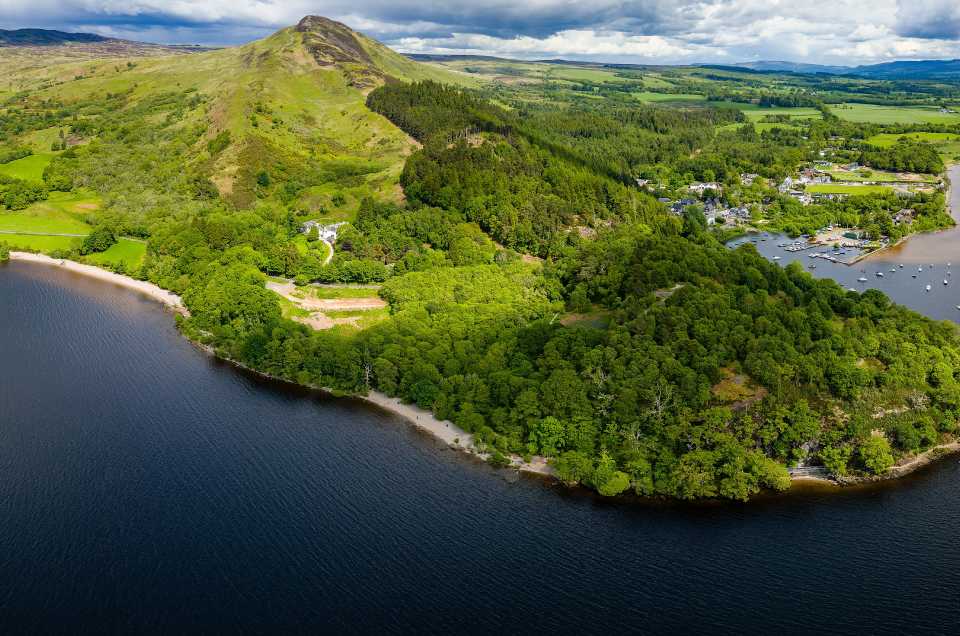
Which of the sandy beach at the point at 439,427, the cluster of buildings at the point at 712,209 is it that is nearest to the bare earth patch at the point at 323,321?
the sandy beach at the point at 439,427

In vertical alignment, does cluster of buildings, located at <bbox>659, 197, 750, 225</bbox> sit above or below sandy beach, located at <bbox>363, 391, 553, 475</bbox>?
above

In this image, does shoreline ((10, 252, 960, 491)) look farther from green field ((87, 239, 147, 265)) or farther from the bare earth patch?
green field ((87, 239, 147, 265))

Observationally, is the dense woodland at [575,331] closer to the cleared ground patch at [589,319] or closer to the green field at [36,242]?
the cleared ground patch at [589,319]

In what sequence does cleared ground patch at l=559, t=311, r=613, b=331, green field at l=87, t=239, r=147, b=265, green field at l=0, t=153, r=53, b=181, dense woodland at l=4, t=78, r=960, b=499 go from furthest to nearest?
green field at l=0, t=153, r=53, b=181 → green field at l=87, t=239, r=147, b=265 → cleared ground patch at l=559, t=311, r=613, b=331 → dense woodland at l=4, t=78, r=960, b=499

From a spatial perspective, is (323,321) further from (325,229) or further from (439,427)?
(325,229)

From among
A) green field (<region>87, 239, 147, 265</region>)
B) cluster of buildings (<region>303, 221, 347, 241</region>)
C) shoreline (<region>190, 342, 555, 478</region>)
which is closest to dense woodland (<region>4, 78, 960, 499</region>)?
shoreline (<region>190, 342, 555, 478</region>)

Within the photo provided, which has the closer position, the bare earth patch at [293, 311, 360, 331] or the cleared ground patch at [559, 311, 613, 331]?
the cleared ground patch at [559, 311, 613, 331]
